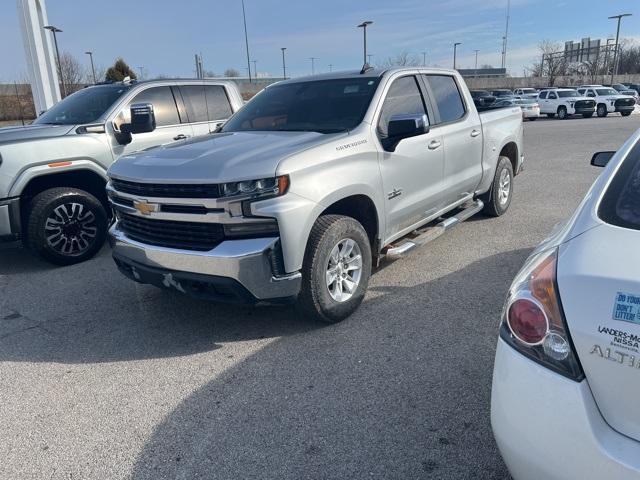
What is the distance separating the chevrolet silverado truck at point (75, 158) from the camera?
208 inches

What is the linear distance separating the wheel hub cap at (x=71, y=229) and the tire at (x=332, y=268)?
328cm

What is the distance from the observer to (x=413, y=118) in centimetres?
408

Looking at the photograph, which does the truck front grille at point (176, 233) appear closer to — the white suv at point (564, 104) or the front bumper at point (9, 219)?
the front bumper at point (9, 219)

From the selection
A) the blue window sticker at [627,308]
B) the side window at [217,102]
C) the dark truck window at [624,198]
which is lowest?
the blue window sticker at [627,308]

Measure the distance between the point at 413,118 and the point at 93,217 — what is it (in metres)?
3.78

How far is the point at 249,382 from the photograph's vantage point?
3281 millimetres

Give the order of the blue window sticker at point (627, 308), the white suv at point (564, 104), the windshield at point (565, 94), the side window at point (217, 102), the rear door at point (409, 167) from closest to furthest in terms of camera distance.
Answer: the blue window sticker at point (627, 308) → the rear door at point (409, 167) → the side window at point (217, 102) → the white suv at point (564, 104) → the windshield at point (565, 94)

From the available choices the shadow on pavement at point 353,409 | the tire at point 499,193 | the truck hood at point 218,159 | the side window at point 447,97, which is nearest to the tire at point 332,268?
the shadow on pavement at point 353,409

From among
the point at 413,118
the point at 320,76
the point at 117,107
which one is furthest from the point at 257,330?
the point at 117,107

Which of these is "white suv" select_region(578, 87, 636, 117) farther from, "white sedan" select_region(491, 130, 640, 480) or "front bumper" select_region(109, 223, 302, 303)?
"white sedan" select_region(491, 130, 640, 480)

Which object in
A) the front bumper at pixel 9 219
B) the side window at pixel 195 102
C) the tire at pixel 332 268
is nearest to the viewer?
the tire at pixel 332 268

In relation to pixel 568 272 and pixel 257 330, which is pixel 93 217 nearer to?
pixel 257 330

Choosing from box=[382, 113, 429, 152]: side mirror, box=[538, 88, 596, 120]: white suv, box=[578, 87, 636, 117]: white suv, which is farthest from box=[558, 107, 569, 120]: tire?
box=[382, 113, 429, 152]: side mirror

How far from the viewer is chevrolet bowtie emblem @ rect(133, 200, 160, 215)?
3.68 meters
